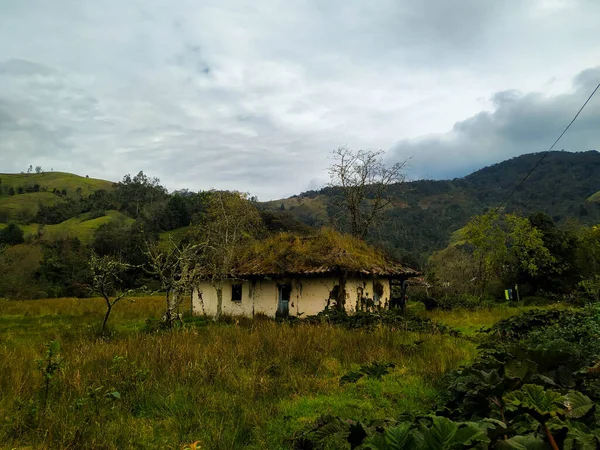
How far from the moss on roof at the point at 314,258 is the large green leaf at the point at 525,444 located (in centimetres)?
1476

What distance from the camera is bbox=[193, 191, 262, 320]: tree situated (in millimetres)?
16953

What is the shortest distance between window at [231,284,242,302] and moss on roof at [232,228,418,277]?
0.96 metres

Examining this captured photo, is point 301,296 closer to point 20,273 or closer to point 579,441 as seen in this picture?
point 579,441

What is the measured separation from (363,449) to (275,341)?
7696 millimetres

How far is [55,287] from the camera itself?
37.2 metres

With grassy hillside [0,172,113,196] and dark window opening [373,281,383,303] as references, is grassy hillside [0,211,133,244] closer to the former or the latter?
grassy hillside [0,172,113,196]

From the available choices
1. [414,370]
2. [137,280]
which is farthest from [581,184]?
[414,370]

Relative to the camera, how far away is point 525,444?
1509mm

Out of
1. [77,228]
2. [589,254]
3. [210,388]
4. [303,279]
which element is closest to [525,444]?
[210,388]

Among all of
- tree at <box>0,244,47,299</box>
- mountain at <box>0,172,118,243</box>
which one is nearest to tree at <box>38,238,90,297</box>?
tree at <box>0,244,47,299</box>

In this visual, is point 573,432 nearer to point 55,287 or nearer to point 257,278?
point 257,278

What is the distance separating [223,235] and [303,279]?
15.0 ft

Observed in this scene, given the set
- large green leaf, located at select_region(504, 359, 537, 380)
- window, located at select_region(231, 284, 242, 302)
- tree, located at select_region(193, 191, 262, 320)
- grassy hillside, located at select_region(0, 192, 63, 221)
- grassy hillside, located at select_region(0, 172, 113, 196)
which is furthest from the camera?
grassy hillside, located at select_region(0, 172, 113, 196)

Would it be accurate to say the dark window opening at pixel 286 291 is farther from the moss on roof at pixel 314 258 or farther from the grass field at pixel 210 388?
the grass field at pixel 210 388
